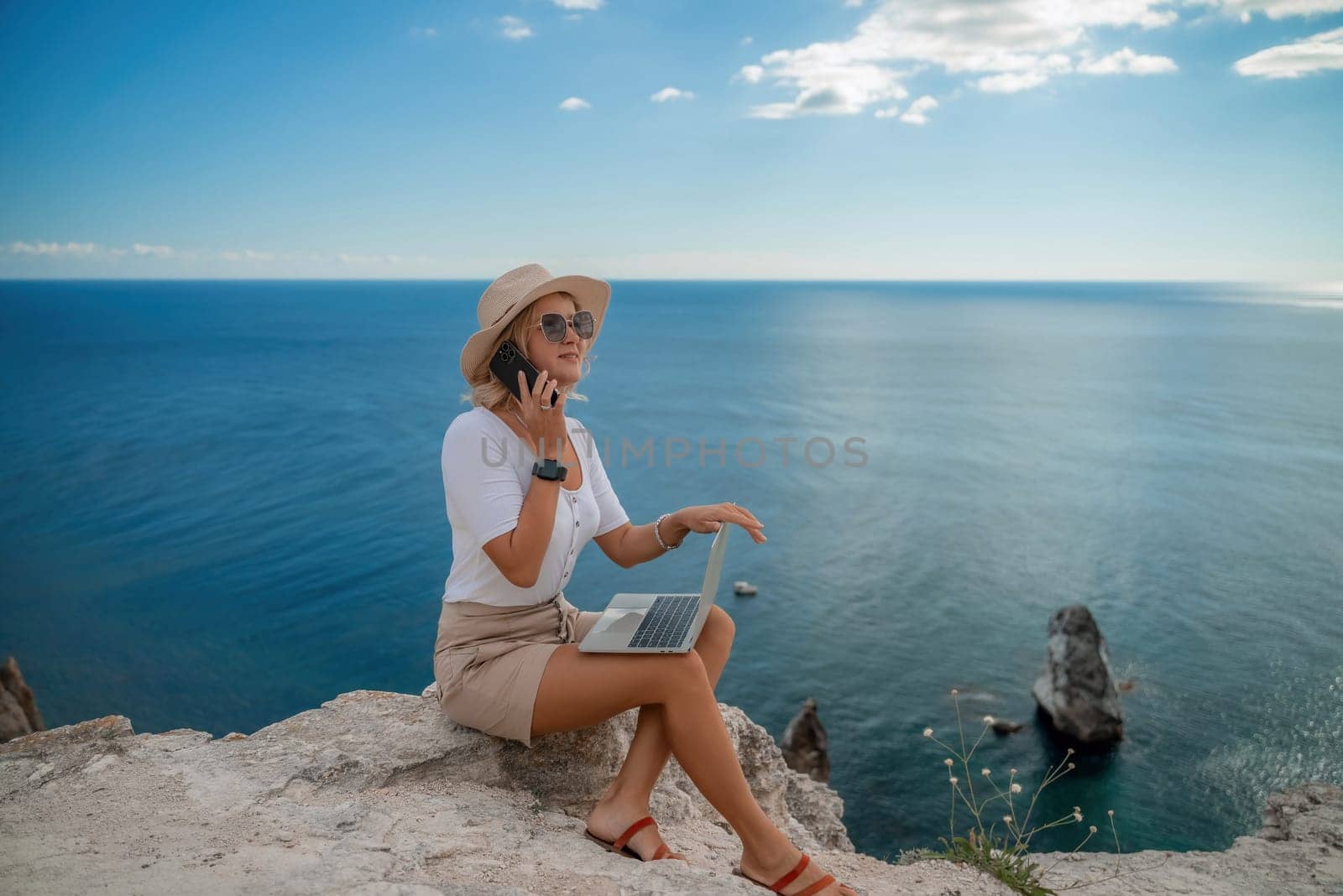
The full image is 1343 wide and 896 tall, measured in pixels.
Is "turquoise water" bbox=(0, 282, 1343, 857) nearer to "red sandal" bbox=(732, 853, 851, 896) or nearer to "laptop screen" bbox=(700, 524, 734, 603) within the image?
"red sandal" bbox=(732, 853, 851, 896)

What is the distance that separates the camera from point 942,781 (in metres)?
28.0

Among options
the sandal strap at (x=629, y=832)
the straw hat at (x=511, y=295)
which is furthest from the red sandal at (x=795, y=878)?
the straw hat at (x=511, y=295)

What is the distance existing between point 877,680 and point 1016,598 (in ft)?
38.1

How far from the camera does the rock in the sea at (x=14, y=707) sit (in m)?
22.5

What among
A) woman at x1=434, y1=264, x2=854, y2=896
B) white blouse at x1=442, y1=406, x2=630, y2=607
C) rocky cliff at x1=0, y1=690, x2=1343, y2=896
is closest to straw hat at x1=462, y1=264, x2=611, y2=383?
woman at x1=434, y1=264, x2=854, y2=896

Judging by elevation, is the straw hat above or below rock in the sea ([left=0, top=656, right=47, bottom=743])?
above

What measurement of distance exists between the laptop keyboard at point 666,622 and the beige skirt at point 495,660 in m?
0.53

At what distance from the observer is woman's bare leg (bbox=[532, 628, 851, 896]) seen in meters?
4.31

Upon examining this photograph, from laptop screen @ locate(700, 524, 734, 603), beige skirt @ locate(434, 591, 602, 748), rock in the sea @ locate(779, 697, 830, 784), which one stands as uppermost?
laptop screen @ locate(700, 524, 734, 603)

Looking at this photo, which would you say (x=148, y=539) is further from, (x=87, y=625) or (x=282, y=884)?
(x=282, y=884)

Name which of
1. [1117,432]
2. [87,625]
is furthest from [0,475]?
[1117,432]

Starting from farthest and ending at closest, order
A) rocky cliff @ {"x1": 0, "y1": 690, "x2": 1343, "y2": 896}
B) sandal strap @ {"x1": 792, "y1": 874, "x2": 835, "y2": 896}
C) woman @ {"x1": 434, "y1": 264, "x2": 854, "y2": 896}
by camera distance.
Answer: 1. woman @ {"x1": 434, "y1": 264, "x2": 854, "y2": 896}
2. sandal strap @ {"x1": 792, "y1": 874, "x2": 835, "y2": 896}
3. rocky cliff @ {"x1": 0, "y1": 690, "x2": 1343, "y2": 896}

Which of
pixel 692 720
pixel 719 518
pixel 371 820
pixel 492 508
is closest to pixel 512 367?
pixel 492 508

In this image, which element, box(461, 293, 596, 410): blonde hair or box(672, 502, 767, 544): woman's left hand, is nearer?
box(672, 502, 767, 544): woman's left hand
